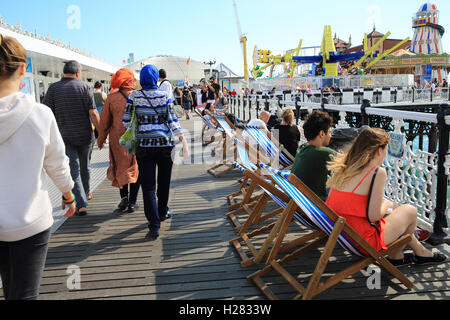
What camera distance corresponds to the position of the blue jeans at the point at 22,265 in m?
1.67

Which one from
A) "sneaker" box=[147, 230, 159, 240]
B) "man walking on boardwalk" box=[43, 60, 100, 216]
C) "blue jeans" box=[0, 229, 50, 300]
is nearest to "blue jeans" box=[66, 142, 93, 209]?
"man walking on boardwalk" box=[43, 60, 100, 216]

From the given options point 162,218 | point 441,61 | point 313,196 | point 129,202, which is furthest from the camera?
point 441,61

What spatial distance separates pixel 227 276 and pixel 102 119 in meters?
2.40

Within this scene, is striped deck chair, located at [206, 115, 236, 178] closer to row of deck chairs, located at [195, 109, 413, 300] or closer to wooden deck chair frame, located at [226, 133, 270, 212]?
wooden deck chair frame, located at [226, 133, 270, 212]

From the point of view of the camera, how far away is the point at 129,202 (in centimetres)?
450

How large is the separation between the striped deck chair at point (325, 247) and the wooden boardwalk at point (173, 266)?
0.10m

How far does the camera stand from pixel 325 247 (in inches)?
93.0

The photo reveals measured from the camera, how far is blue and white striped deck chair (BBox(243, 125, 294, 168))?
478 centimetres

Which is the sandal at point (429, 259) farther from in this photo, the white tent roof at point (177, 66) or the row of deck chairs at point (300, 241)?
the white tent roof at point (177, 66)

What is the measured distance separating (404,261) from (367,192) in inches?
31.5

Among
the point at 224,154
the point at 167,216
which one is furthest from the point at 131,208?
the point at 224,154

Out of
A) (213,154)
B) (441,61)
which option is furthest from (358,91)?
(441,61)

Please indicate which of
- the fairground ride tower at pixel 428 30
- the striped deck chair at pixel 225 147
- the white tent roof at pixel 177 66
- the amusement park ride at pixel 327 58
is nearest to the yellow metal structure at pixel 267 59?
the amusement park ride at pixel 327 58

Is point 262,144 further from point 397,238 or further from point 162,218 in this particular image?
point 397,238
